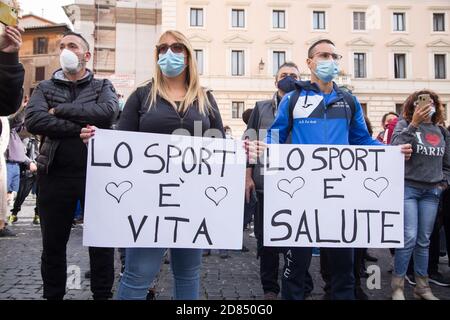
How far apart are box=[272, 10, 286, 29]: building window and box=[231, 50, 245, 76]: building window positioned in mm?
3854

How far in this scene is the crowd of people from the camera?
2.83 m

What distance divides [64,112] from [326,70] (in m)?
1.97

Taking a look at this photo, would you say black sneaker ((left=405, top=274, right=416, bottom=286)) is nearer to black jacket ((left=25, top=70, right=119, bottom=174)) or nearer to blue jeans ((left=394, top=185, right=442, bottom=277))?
blue jeans ((left=394, top=185, right=442, bottom=277))

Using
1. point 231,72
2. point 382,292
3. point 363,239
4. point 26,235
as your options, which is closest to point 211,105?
point 363,239

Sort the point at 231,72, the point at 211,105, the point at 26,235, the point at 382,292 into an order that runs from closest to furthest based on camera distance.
A: the point at 211,105 → the point at 382,292 → the point at 26,235 → the point at 231,72

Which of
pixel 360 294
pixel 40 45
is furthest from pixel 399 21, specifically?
pixel 40 45

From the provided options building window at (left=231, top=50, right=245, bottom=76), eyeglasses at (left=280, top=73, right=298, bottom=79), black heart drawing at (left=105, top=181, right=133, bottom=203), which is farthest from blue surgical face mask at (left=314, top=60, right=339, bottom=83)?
building window at (left=231, top=50, right=245, bottom=76)

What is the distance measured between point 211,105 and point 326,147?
90 centimetres

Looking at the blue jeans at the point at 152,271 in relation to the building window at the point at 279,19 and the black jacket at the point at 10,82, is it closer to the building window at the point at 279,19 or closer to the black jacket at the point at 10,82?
the black jacket at the point at 10,82

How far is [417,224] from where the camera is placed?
161 inches

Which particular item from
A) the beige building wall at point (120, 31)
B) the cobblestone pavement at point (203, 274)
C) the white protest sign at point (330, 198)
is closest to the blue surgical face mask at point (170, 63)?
the white protest sign at point (330, 198)

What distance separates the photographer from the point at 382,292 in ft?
14.4

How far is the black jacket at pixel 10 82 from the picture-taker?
2.24 meters

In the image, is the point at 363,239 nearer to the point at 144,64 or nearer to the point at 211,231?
the point at 211,231
